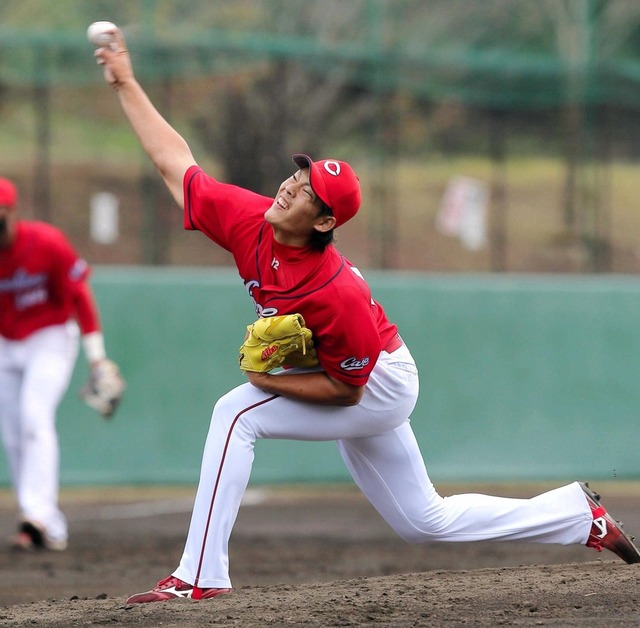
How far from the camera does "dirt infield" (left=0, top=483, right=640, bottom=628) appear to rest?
4.62 metres

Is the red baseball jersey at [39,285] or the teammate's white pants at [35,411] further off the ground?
the red baseball jersey at [39,285]

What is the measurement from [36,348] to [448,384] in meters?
3.66

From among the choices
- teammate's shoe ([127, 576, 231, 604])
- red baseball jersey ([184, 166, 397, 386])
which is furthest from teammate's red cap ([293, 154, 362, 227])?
teammate's shoe ([127, 576, 231, 604])

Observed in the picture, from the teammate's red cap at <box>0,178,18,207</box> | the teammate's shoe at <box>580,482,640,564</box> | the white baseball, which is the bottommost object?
the teammate's shoe at <box>580,482,640,564</box>

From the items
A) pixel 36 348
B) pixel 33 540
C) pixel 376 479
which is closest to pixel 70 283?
pixel 36 348

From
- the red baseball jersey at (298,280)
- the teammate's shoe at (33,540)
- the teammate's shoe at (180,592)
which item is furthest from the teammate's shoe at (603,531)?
the teammate's shoe at (33,540)

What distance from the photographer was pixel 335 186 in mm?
4578

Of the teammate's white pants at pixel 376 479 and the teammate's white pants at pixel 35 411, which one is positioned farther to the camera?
the teammate's white pants at pixel 35 411

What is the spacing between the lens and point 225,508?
4.63 metres

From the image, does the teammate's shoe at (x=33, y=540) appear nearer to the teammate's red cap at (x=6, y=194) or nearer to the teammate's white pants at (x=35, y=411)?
the teammate's white pants at (x=35, y=411)

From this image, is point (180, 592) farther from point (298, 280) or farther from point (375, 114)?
point (375, 114)

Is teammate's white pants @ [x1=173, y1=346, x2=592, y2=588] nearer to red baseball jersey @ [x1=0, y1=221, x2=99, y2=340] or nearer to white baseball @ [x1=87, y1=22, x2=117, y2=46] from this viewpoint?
white baseball @ [x1=87, y1=22, x2=117, y2=46]

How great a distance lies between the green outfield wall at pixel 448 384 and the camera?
10273mm

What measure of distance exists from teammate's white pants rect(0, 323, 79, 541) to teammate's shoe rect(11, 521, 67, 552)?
0.04 m
